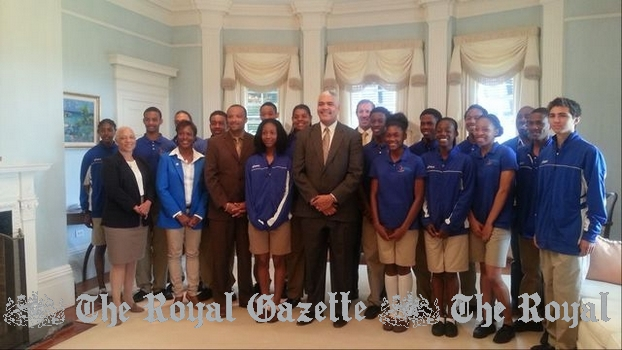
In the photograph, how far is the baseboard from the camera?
138 inches

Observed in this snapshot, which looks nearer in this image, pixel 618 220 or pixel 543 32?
pixel 618 220

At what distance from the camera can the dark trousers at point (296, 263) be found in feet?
11.6

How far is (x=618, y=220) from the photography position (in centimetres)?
467

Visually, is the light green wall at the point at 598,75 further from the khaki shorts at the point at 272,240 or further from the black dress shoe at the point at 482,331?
the khaki shorts at the point at 272,240

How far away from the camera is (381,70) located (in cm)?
610

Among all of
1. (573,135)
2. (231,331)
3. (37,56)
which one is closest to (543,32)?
(573,135)

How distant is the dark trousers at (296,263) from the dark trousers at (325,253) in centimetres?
21

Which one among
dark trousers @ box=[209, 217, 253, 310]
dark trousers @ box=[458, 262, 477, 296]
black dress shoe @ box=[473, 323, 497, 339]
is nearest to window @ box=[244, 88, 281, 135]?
dark trousers @ box=[209, 217, 253, 310]

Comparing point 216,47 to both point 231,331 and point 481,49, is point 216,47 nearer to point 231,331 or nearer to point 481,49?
Answer: point 481,49

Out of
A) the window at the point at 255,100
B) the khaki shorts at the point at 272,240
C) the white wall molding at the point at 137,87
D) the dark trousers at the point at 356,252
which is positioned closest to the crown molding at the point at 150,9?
the white wall molding at the point at 137,87

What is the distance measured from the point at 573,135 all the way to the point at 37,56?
3.67 metres

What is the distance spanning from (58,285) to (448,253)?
294cm

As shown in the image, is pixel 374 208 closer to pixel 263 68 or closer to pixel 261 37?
pixel 263 68

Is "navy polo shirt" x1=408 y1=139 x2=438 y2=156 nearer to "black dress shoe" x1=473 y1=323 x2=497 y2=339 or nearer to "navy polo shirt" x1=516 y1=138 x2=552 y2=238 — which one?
"navy polo shirt" x1=516 y1=138 x2=552 y2=238
